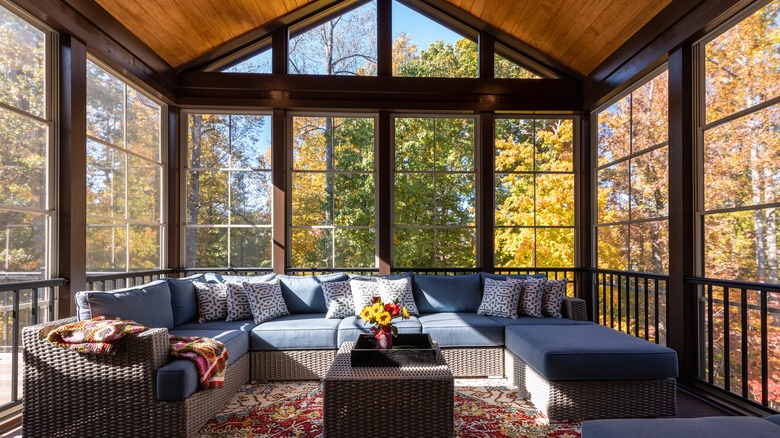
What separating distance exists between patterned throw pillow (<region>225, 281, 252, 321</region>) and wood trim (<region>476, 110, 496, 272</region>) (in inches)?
106

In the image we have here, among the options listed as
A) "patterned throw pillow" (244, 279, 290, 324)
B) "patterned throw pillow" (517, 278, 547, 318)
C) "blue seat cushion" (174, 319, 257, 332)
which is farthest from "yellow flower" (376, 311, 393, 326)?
"patterned throw pillow" (517, 278, 547, 318)

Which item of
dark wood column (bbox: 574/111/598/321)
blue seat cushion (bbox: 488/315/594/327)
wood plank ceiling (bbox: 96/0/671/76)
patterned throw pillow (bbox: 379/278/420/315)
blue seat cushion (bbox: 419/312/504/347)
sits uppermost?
wood plank ceiling (bbox: 96/0/671/76)

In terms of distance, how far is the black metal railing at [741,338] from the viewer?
9.31 feet

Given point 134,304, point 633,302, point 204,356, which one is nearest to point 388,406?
point 204,356

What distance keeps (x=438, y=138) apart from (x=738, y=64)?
9.42 ft

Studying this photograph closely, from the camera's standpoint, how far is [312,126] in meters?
5.22

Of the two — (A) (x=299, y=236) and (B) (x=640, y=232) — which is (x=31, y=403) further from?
(B) (x=640, y=232)

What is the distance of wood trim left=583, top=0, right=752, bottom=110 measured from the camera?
10.6 feet

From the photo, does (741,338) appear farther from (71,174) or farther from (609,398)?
(71,174)

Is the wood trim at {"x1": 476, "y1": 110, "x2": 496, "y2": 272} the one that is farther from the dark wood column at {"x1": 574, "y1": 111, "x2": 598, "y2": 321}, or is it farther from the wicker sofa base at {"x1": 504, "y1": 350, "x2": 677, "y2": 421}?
the wicker sofa base at {"x1": 504, "y1": 350, "x2": 677, "y2": 421}

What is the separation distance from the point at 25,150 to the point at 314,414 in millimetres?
2738

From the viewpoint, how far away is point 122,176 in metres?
4.23

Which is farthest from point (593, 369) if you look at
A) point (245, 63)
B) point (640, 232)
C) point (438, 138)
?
point (245, 63)

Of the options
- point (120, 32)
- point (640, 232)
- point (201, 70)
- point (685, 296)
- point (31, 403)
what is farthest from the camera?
point (201, 70)
